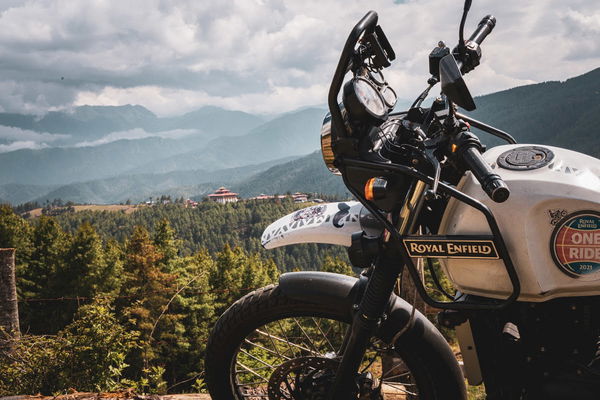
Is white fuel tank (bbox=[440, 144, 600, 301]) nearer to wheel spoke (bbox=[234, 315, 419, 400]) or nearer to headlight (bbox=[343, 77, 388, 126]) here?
→ headlight (bbox=[343, 77, 388, 126])

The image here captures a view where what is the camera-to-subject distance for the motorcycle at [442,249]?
1790mm

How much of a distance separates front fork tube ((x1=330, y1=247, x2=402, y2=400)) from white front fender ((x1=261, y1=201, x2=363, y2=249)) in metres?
0.23

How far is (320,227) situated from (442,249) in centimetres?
65

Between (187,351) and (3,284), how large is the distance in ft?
67.8

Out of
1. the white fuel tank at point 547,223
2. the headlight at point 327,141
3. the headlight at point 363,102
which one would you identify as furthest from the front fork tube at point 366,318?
the headlight at point 363,102

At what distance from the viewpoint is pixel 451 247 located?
190 centimetres

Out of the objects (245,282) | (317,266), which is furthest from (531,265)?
(317,266)

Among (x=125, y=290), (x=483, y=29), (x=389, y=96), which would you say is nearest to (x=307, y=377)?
(x=389, y=96)

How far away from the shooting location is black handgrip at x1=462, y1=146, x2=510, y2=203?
1554 mm

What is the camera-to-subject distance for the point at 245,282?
3328 cm

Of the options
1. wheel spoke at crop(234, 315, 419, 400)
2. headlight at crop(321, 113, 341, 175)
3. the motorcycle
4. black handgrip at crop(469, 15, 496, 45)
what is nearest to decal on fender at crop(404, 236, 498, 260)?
the motorcycle

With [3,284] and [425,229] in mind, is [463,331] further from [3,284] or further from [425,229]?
[3,284]

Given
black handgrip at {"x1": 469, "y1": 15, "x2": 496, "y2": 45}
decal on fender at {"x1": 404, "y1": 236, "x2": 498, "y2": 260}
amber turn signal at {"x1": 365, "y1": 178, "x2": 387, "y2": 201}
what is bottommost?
decal on fender at {"x1": 404, "y1": 236, "x2": 498, "y2": 260}

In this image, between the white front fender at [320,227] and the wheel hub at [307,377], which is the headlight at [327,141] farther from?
the wheel hub at [307,377]
